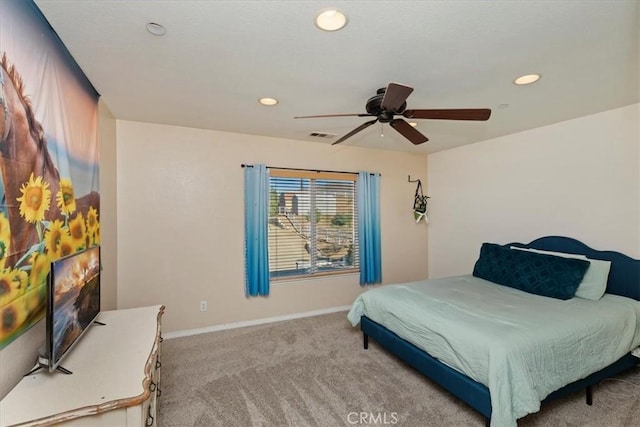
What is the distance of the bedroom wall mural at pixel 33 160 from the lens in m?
1.19

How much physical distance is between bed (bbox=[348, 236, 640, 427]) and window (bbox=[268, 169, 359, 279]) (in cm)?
128

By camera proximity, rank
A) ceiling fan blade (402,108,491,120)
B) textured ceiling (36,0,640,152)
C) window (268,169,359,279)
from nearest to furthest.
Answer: textured ceiling (36,0,640,152) → ceiling fan blade (402,108,491,120) → window (268,169,359,279)

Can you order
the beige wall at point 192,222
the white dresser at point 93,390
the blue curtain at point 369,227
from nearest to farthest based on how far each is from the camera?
the white dresser at point 93,390
the beige wall at point 192,222
the blue curtain at point 369,227

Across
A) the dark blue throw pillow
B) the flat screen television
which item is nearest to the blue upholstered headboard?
the dark blue throw pillow

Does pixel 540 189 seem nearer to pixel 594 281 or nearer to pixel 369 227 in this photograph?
pixel 594 281

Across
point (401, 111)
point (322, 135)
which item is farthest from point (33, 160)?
point (322, 135)

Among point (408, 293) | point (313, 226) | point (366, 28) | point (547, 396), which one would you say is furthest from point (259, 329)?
point (366, 28)

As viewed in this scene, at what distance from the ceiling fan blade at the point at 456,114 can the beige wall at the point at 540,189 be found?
6.20ft

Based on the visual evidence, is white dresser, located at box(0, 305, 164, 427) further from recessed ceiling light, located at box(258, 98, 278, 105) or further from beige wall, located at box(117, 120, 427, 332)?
recessed ceiling light, located at box(258, 98, 278, 105)

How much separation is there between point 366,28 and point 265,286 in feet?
9.99

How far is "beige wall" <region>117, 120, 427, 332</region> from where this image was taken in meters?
3.13

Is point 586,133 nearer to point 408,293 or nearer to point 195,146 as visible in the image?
point 408,293

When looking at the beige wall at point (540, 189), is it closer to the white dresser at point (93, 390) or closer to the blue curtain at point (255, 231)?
the blue curtain at point (255, 231)

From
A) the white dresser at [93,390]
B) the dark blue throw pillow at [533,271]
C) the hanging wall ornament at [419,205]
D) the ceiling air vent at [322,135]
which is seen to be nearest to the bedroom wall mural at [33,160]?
the white dresser at [93,390]
